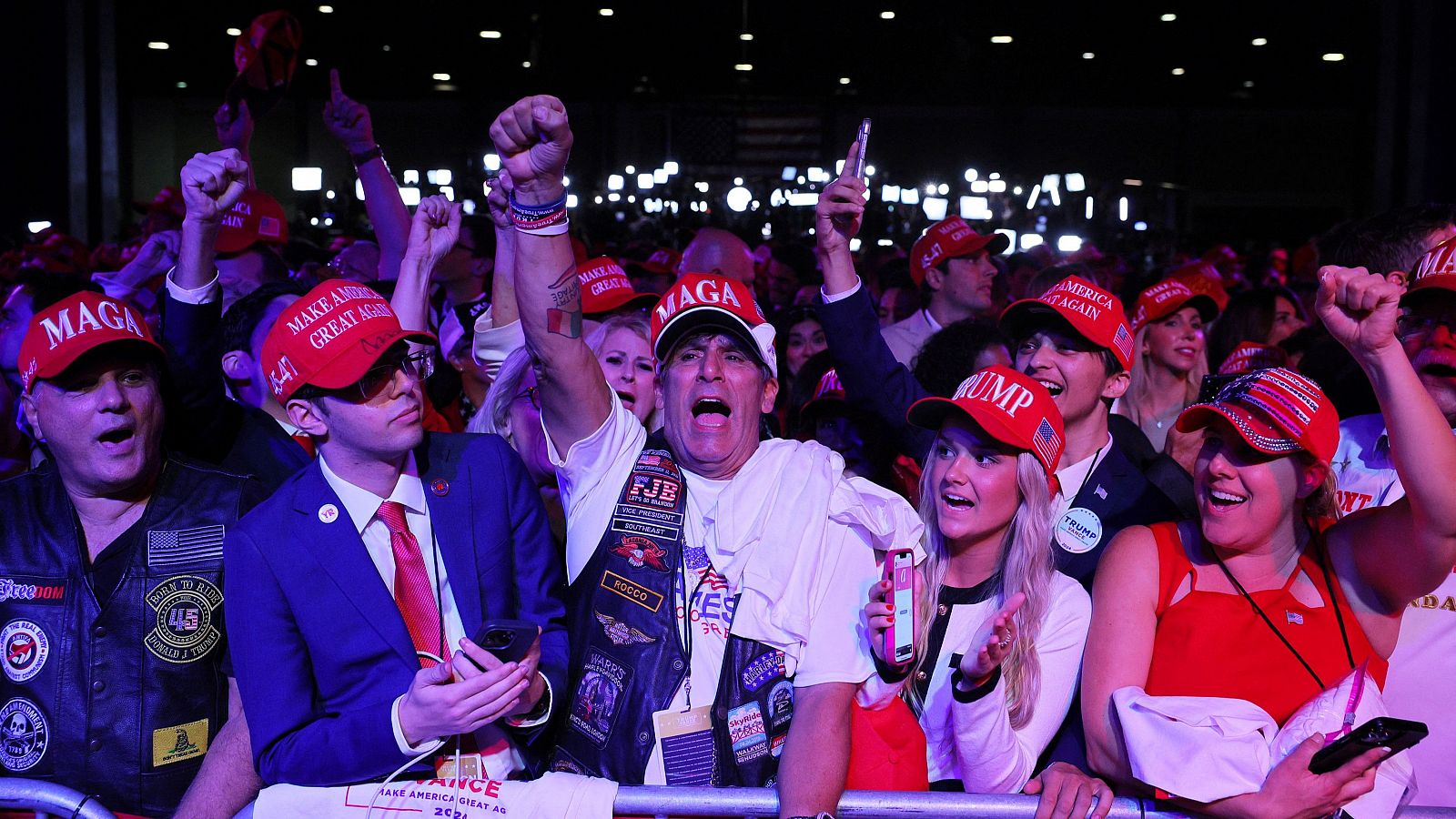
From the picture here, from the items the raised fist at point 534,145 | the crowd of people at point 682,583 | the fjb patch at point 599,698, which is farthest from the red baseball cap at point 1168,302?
the fjb patch at point 599,698

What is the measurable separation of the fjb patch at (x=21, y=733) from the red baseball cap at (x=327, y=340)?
88 centimetres

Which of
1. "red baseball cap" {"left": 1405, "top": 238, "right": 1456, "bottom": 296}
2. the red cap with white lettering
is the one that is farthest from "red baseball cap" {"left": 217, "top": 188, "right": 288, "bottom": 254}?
"red baseball cap" {"left": 1405, "top": 238, "right": 1456, "bottom": 296}

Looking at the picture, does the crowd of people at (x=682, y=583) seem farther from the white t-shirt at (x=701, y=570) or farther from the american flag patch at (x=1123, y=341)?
the american flag patch at (x=1123, y=341)

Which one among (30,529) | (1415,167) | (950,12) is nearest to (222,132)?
(30,529)

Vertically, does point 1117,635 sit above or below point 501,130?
below

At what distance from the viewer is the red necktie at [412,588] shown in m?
2.58

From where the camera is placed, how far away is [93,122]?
49.1 ft

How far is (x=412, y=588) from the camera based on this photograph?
2611 mm

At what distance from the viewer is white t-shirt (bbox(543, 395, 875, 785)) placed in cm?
263

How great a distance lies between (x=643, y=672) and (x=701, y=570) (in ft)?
0.81

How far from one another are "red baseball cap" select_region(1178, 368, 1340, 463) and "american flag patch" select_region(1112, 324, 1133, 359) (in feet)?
2.86

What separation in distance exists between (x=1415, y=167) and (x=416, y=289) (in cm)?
1158

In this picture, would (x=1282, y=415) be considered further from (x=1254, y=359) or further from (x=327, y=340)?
(x=1254, y=359)

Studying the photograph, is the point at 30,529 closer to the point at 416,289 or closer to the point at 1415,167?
the point at 416,289
